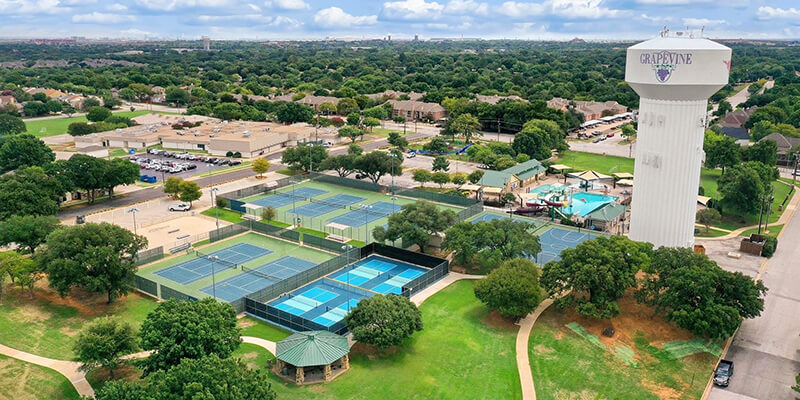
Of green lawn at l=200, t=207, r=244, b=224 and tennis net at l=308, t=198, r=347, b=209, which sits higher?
tennis net at l=308, t=198, r=347, b=209

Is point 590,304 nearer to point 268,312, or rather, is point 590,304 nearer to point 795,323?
point 795,323


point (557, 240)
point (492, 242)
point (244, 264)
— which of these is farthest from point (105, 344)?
point (557, 240)

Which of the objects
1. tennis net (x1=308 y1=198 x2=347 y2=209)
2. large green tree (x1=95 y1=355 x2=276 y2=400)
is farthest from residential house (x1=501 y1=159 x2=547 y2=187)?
large green tree (x1=95 y1=355 x2=276 y2=400)

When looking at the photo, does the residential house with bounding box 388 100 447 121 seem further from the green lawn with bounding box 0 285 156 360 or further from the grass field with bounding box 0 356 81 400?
the grass field with bounding box 0 356 81 400

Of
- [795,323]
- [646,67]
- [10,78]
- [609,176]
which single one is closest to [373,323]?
[646,67]

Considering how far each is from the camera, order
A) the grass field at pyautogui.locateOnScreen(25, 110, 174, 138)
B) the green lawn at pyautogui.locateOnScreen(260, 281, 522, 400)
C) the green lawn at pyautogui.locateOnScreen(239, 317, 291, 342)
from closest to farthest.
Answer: the green lawn at pyautogui.locateOnScreen(260, 281, 522, 400)
the green lawn at pyautogui.locateOnScreen(239, 317, 291, 342)
the grass field at pyautogui.locateOnScreen(25, 110, 174, 138)

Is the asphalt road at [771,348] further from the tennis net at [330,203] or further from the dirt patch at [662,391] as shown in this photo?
the tennis net at [330,203]
